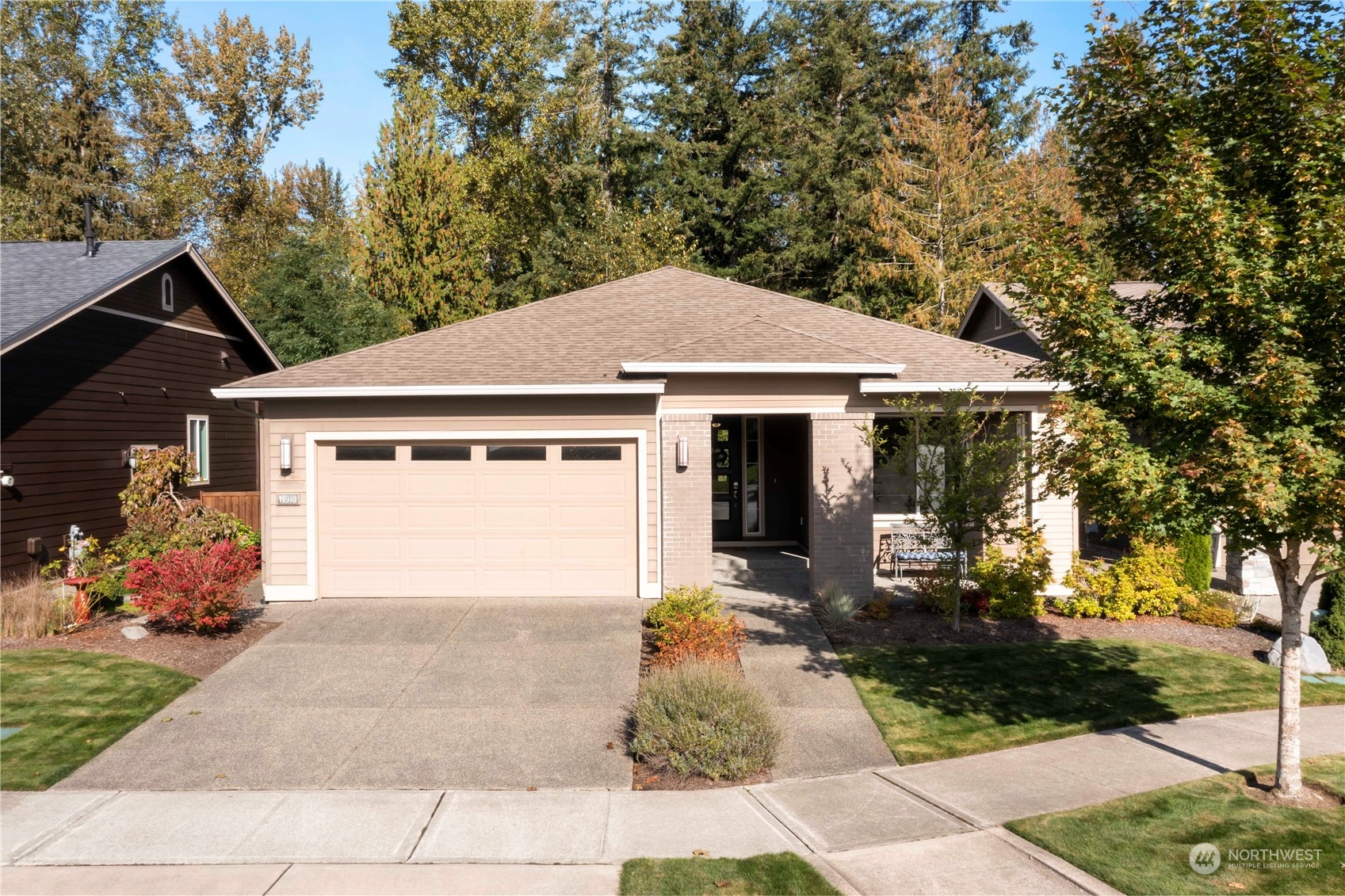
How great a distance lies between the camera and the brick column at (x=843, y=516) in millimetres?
12562

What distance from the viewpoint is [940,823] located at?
6.41 meters

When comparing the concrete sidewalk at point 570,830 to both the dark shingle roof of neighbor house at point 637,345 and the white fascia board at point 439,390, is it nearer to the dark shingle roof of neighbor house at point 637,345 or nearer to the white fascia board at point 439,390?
the dark shingle roof of neighbor house at point 637,345

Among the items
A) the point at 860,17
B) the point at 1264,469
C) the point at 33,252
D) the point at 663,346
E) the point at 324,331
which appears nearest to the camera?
the point at 1264,469

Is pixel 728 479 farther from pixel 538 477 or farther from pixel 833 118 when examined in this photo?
pixel 833 118

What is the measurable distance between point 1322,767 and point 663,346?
9789mm

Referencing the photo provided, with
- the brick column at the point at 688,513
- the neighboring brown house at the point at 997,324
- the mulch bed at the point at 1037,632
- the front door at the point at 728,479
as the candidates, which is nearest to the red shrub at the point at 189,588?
the brick column at the point at 688,513

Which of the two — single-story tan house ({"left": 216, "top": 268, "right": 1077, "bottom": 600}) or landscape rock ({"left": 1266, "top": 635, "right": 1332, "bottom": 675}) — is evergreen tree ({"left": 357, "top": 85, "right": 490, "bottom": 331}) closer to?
single-story tan house ({"left": 216, "top": 268, "right": 1077, "bottom": 600})

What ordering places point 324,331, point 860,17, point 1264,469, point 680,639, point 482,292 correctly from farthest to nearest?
point 860,17, point 482,292, point 324,331, point 680,639, point 1264,469

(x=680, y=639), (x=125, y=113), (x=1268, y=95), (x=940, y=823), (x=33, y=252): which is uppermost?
(x=125, y=113)

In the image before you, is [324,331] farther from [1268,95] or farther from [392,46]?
[1268,95]

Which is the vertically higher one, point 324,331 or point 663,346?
point 324,331

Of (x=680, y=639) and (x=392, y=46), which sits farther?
(x=392, y=46)

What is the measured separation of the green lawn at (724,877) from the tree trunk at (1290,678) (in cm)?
417

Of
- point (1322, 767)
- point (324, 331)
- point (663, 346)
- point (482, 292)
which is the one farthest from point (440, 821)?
point (482, 292)
